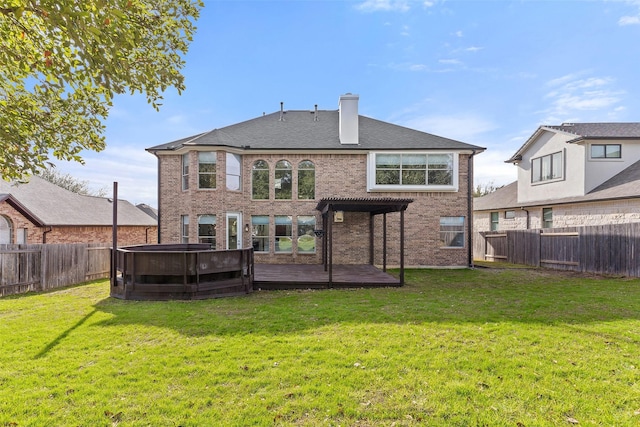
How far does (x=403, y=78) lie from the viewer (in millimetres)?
14141

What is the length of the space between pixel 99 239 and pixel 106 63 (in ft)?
69.1

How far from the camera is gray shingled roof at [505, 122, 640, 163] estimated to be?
1546 cm

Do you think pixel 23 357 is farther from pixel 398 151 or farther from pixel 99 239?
pixel 99 239

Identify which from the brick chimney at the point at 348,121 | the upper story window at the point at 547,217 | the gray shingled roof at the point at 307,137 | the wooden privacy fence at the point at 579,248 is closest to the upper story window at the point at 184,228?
the gray shingled roof at the point at 307,137

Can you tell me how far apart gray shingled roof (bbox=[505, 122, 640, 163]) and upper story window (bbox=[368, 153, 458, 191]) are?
7230 mm

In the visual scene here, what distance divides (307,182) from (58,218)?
50.4 feet

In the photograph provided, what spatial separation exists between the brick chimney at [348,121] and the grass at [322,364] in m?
9.54

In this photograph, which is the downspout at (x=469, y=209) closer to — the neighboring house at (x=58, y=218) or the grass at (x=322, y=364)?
the grass at (x=322, y=364)

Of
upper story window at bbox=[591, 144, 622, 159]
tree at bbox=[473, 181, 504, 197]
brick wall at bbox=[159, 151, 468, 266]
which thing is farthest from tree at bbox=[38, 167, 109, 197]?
tree at bbox=[473, 181, 504, 197]

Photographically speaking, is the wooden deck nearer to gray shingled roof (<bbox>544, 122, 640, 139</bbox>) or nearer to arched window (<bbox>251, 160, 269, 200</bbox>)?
arched window (<bbox>251, 160, 269, 200</bbox>)

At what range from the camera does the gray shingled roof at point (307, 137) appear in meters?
14.6

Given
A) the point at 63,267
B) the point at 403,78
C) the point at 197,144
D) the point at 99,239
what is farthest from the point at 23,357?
the point at 99,239

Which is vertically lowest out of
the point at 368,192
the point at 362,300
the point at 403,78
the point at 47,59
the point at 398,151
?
the point at 362,300

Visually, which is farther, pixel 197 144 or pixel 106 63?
pixel 197 144
